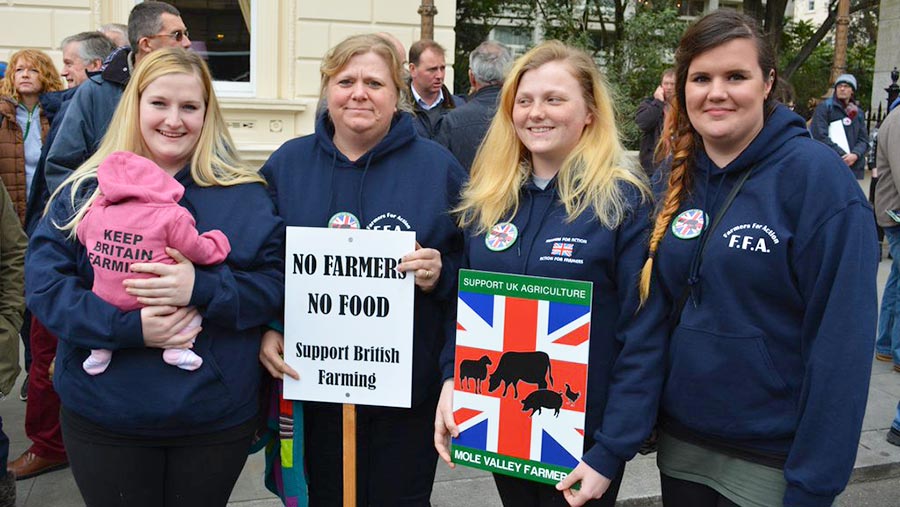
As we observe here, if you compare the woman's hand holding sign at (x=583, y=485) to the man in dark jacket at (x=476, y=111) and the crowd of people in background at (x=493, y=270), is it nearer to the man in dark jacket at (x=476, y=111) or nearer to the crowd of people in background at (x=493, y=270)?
the crowd of people in background at (x=493, y=270)

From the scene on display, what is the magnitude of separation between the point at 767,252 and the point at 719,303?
0.18 m

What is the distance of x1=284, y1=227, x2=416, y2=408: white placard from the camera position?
2525 mm

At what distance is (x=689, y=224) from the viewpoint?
7.29 ft

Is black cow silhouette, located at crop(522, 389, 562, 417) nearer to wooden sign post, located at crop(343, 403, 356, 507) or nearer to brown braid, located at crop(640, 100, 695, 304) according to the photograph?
brown braid, located at crop(640, 100, 695, 304)

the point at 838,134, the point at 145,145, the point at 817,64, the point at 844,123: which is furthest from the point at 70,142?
the point at 817,64

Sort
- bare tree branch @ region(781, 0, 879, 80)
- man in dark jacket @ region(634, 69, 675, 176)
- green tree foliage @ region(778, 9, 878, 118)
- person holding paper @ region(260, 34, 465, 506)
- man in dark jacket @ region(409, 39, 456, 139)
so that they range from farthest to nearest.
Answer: green tree foliage @ region(778, 9, 878, 118) < bare tree branch @ region(781, 0, 879, 80) < man in dark jacket @ region(634, 69, 675, 176) < man in dark jacket @ region(409, 39, 456, 139) < person holding paper @ region(260, 34, 465, 506)

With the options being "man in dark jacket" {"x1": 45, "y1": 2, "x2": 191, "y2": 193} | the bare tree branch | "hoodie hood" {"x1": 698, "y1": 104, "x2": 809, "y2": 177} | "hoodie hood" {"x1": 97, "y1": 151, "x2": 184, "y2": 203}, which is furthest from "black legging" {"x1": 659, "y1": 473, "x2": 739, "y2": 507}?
the bare tree branch

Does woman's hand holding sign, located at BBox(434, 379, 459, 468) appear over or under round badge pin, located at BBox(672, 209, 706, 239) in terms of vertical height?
under

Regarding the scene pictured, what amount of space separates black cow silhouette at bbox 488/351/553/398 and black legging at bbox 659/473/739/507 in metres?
0.50

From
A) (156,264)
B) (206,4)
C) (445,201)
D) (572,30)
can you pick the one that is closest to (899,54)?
(572,30)

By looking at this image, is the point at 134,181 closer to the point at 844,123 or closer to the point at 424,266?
the point at 424,266

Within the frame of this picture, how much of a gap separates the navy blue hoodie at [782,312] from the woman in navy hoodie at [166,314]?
127 centimetres

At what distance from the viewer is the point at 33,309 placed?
7.54 ft

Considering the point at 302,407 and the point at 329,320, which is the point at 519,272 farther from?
the point at 302,407
